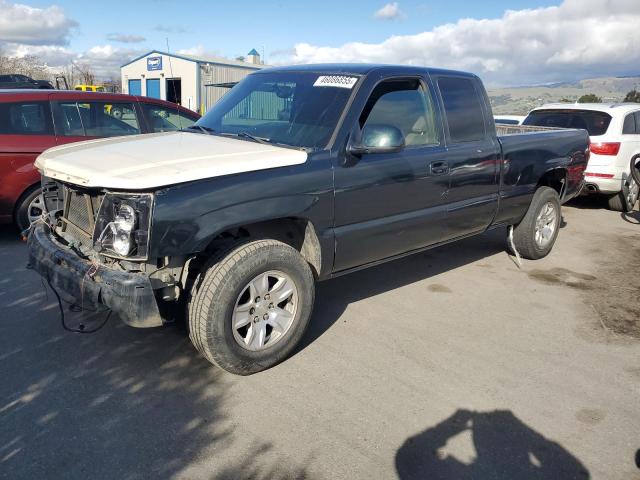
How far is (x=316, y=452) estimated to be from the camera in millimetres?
2738

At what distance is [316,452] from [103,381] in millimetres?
1463

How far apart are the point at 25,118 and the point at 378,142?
4574mm

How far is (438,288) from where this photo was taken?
5.22 metres

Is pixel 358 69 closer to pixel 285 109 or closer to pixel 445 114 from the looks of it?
pixel 285 109

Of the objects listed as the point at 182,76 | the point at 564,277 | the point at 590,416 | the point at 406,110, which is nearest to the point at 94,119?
the point at 406,110

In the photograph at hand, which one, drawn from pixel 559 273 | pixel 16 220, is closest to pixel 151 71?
pixel 16 220

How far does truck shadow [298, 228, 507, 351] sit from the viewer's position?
14.6ft

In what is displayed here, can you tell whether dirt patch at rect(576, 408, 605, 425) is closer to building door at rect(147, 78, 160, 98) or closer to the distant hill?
the distant hill

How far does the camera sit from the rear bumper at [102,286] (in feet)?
9.64

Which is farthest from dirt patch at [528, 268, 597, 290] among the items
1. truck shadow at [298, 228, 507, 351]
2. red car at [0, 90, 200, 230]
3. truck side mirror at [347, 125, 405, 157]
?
red car at [0, 90, 200, 230]

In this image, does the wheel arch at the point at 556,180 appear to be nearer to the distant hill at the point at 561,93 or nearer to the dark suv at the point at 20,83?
the distant hill at the point at 561,93

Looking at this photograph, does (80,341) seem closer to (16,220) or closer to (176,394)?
(176,394)

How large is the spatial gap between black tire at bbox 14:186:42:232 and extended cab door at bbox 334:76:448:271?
4.07 metres

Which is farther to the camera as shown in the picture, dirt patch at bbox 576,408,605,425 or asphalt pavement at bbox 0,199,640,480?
dirt patch at bbox 576,408,605,425
